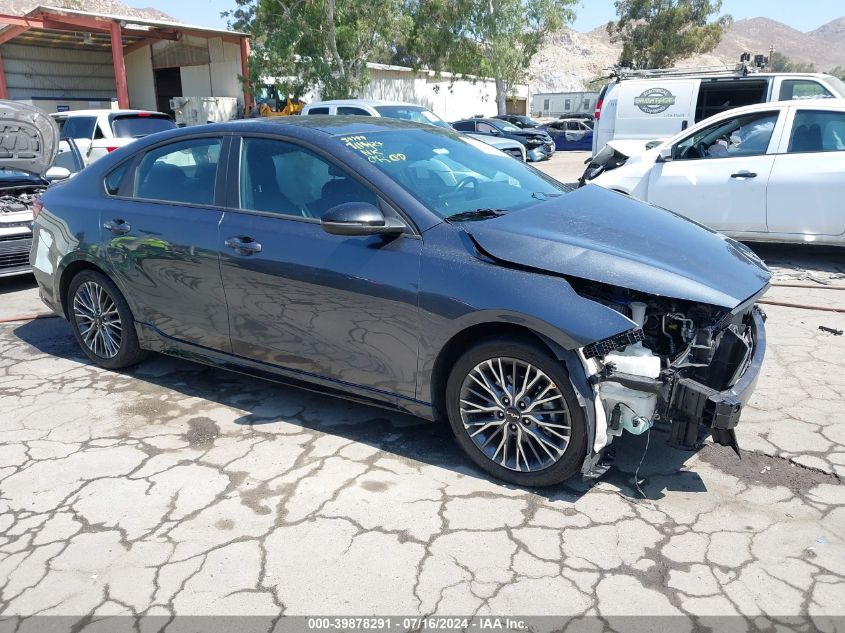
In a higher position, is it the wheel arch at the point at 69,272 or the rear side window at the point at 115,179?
the rear side window at the point at 115,179

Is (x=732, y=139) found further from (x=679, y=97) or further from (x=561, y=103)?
(x=561, y=103)

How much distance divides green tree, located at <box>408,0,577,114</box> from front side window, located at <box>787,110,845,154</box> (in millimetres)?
29239

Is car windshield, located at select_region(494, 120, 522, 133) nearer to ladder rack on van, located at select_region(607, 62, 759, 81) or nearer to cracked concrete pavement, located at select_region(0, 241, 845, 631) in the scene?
ladder rack on van, located at select_region(607, 62, 759, 81)

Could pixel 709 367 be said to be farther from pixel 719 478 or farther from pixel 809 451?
pixel 809 451

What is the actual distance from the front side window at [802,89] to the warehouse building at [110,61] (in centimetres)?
2194

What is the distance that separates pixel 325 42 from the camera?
25.2m

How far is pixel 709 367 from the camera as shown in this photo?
3314 mm

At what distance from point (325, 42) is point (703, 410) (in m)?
25.0

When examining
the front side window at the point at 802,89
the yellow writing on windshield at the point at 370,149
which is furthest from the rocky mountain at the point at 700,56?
the yellow writing on windshield at the point at 370,149

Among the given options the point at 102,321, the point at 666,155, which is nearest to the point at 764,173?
the point at 666,155

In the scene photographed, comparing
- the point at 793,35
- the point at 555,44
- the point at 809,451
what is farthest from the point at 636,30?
the point at 793,35

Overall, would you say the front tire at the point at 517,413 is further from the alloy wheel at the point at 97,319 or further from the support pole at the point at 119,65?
the support pole at the point at 119,65

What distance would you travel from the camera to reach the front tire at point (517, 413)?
3102 millimetres

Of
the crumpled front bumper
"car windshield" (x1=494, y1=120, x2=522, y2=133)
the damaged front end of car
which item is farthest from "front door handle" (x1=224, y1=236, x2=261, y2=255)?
"car windshield" (x1=494, y1=120, x2=522, y2=133)
